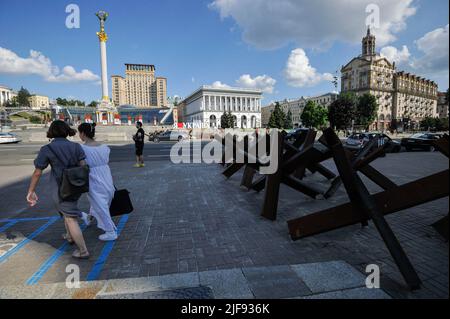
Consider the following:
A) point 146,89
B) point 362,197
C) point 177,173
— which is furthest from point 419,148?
point 146,89

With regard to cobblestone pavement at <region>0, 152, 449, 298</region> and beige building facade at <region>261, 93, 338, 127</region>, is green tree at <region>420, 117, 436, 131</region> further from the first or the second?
cobblestone pavement at <region>0, 152, 449, 298</region>

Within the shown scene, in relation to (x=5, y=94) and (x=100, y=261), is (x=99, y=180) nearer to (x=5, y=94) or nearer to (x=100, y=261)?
(x=100, y=261)

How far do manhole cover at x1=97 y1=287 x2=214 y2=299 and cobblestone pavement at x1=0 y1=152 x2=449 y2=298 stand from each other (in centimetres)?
40

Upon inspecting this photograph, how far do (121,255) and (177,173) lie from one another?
6.53 m

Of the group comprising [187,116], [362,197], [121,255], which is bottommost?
[121,255]

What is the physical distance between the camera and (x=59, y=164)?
3166 millimetres

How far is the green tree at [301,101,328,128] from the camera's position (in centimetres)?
6869

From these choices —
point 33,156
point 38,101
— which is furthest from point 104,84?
point 38,101

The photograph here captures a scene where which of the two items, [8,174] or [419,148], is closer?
[8,174]

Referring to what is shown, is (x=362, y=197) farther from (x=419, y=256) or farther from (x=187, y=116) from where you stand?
(x=187, y=116)

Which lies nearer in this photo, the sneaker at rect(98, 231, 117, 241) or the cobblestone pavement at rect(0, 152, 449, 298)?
the cobblestone pavement at rect(0, 152, 449, 298)

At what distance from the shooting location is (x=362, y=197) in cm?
296

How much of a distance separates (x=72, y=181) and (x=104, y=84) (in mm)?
57713

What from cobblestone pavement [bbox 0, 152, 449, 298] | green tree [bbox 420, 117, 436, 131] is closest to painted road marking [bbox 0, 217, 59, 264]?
cobblestone pavement [bbox 0, 152, 449, 298]
